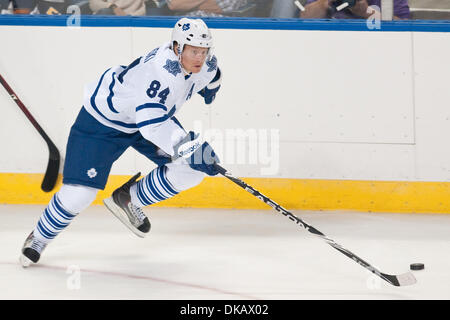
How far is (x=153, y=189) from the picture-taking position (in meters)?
3.77

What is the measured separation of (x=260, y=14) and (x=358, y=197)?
1175mm

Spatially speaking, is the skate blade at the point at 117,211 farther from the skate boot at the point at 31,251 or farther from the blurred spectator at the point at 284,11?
the blurred spectator at the point at 284,11

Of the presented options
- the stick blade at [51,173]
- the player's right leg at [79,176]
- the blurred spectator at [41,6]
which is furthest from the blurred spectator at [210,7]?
the player's right leg at [79,176]

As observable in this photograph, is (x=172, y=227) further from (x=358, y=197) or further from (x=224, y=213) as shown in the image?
(x=358, y=197)

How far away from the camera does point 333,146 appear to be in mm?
4770

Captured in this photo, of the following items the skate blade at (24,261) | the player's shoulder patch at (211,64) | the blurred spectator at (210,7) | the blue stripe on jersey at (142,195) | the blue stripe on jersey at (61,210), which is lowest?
the skate blade at (24,261)

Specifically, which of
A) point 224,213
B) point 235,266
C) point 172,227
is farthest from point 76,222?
point 235,266

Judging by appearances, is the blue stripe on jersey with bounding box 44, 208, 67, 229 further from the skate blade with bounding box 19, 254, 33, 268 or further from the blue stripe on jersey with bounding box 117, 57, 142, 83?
the blue stripe on jersey with bounding box 117, 57, 142, 83

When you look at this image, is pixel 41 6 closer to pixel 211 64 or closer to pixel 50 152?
pixel 50 152

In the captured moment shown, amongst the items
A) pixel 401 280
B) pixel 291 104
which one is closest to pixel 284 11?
pixel 291 104

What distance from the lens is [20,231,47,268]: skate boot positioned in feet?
11.7

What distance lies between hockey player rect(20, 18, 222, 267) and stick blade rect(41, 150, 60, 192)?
107 centimetres

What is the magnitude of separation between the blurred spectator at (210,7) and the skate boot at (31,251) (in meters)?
1.80

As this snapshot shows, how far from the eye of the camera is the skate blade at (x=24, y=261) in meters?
3.57
